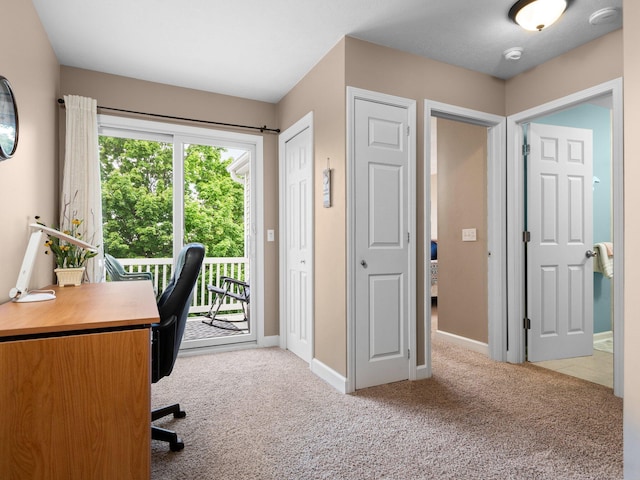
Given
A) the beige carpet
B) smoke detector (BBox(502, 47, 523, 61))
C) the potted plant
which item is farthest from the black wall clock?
smoke detector (BBox(502, 47, 523, 61))

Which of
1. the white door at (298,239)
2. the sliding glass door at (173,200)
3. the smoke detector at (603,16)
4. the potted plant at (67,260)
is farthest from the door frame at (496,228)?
the potted plant at (67,260)

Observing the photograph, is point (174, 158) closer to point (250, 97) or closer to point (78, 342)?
point (250, 97)

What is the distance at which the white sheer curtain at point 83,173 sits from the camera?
114 inches

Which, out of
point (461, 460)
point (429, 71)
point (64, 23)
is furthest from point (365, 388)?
point (64, 23)

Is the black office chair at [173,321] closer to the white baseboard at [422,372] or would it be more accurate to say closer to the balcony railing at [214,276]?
the white baseboard at [422,372]

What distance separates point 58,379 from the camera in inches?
46.4

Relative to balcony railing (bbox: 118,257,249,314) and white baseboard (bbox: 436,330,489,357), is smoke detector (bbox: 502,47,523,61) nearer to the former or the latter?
white baseboard (bbox: 436,330,489,357)

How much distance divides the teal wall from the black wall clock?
4421mm

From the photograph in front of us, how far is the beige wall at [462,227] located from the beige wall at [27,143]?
11.1 ft

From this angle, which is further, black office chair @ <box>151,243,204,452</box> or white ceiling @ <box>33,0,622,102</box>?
white ceiling @ <box>33,0,622,102</box>

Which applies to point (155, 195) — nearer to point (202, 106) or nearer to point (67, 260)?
point (202, 106)

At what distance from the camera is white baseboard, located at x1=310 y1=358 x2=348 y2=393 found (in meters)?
2.61

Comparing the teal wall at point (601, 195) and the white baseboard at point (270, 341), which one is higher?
the teal wall at point (601, 195)

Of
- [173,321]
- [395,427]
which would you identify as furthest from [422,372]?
[173,321]
